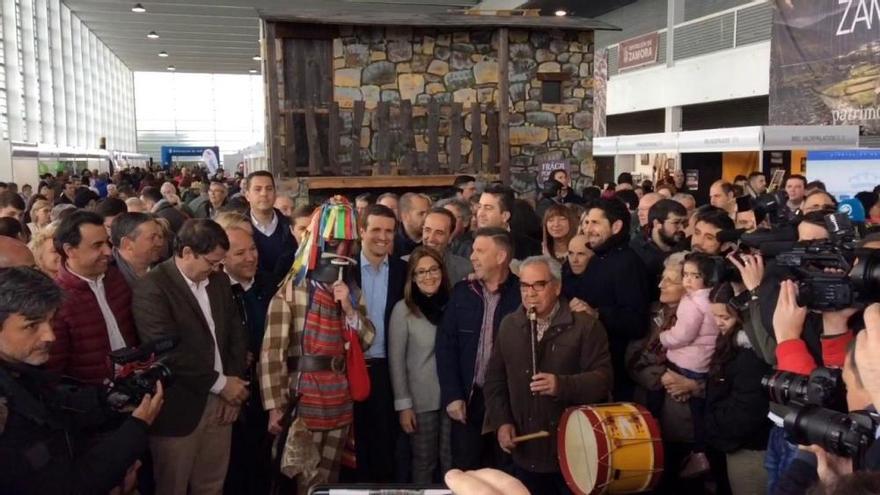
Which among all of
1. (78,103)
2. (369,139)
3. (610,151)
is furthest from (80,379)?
(78,103)

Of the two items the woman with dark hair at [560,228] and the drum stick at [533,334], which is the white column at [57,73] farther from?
the drum stick at [533,334]

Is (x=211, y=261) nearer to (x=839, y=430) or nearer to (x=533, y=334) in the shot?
(x=533, y=334)

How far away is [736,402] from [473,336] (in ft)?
4.19

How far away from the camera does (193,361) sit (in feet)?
10.9

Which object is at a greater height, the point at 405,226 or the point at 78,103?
the point at 78,103

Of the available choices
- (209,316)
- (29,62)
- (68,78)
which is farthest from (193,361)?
(68,78)

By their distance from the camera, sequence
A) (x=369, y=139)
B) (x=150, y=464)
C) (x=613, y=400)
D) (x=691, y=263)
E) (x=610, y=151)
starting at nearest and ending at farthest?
(x=150, y=464)
(x=691, y=263)
(x=613, y=400)
(x=369, y=139)
(x=610, y=151)

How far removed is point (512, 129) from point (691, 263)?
620 centimetres

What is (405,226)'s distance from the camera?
5625mm

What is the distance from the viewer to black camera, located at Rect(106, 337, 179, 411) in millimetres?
2619

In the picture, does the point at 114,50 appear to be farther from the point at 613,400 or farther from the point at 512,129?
the point at 613,400

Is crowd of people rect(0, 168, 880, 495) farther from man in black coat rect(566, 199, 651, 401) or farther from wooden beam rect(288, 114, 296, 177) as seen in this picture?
wooden beam rect(288, 114, 296, 177)

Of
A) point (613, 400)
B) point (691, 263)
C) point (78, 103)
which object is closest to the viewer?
point (691, 263)

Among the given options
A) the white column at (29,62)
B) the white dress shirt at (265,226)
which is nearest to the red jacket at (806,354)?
the white dress shirt at (265,226)
